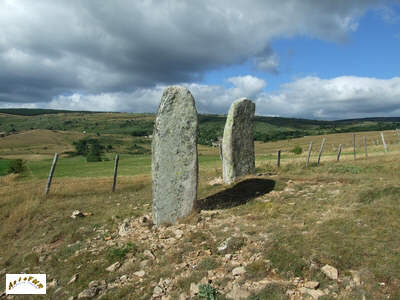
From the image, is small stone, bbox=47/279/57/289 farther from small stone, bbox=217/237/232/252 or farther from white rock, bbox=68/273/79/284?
small stone, bbox=217/237/232/252

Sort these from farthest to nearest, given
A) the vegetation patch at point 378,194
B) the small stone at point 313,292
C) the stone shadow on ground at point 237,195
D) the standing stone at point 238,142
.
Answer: the standing stone at point 238,142 → the stone shadow on ground at point 237,195 → the vegetation patch at point 378,194 → the small stone at point 313,292

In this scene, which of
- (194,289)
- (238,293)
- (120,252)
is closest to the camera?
(238,293)

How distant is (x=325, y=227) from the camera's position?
21.7 feet

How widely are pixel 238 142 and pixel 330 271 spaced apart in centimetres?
1006

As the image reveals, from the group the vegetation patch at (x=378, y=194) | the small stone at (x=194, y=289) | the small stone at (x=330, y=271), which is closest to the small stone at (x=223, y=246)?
the small stone at (x=194, y=289)

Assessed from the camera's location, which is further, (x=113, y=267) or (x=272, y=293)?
(x=113, y=267)

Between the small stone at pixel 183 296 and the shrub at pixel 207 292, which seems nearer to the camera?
the shrub at pixel 207 292

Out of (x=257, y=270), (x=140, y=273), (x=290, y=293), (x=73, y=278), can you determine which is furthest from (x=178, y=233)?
(x=290, y=293)

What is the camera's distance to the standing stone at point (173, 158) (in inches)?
332

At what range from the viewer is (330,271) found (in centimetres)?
486

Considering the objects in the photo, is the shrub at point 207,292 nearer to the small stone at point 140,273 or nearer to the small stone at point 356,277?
the small stone at point 140,273
